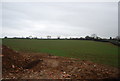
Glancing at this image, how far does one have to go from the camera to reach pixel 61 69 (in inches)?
291

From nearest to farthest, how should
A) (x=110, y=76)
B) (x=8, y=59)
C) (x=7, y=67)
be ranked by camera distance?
(x=110, y=76), (x=7, y=67), (x=8, y=59)

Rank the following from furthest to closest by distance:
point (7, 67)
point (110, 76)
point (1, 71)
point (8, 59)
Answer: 1. point (8, 59)
2. point (7, 67)
3. point (1, 71)
4. point (110, 76)

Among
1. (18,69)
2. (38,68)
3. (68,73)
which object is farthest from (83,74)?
(18,69)

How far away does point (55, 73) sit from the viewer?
6699 mm

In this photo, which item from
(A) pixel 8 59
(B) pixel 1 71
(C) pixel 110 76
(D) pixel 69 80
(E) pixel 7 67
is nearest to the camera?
(D) pixel 69 80

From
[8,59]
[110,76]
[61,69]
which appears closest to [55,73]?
[61,69]

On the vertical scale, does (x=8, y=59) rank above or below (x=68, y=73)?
above

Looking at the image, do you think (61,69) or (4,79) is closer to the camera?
(4,79)

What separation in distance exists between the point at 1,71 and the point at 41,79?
3.05 metres

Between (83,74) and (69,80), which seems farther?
(83,74)

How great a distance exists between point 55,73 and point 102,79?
107 inches

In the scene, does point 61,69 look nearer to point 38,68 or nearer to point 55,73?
point 55,73

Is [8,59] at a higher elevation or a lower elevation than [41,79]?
higher

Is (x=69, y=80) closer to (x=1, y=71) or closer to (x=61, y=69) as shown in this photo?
(x=61, y=69)
